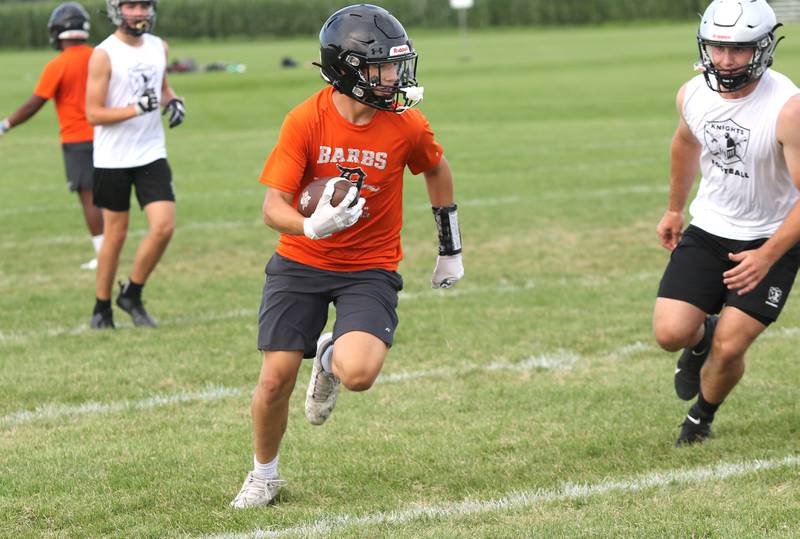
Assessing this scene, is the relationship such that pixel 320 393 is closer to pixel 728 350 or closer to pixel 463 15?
pixel 728 350

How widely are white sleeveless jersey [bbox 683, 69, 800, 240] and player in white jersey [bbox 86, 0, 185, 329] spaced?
4191 mm

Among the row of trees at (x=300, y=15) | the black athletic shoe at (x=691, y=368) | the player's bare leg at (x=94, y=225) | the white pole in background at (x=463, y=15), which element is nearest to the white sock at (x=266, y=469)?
the black athletic shoe at (x=691, y=368)

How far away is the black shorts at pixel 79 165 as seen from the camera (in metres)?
11.4

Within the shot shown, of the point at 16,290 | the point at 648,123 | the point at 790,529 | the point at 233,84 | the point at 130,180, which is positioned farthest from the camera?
the point at 233,84

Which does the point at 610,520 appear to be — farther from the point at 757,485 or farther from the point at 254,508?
the point at 254,508

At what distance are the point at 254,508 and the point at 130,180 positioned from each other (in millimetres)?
4314

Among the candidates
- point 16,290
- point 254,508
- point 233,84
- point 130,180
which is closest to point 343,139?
point 254,508

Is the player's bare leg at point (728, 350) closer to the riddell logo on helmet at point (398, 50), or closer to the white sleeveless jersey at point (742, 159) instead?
the white sleeveless jersey at point (742, 159)

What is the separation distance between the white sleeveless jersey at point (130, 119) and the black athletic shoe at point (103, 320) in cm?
106

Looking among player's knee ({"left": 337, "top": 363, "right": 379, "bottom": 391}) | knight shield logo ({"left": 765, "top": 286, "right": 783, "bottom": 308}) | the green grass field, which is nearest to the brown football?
player's knee ({"left": 337, "top": 363, "right": 379, "bottom": 391})

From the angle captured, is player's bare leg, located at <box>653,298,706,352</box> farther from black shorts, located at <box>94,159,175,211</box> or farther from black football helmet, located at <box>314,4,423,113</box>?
black shorts, located at <box>94,159,175,211</box>

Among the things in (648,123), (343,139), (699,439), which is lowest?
(648,123)

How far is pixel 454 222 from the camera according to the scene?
19.1 ft

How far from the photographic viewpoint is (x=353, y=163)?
5309mm
